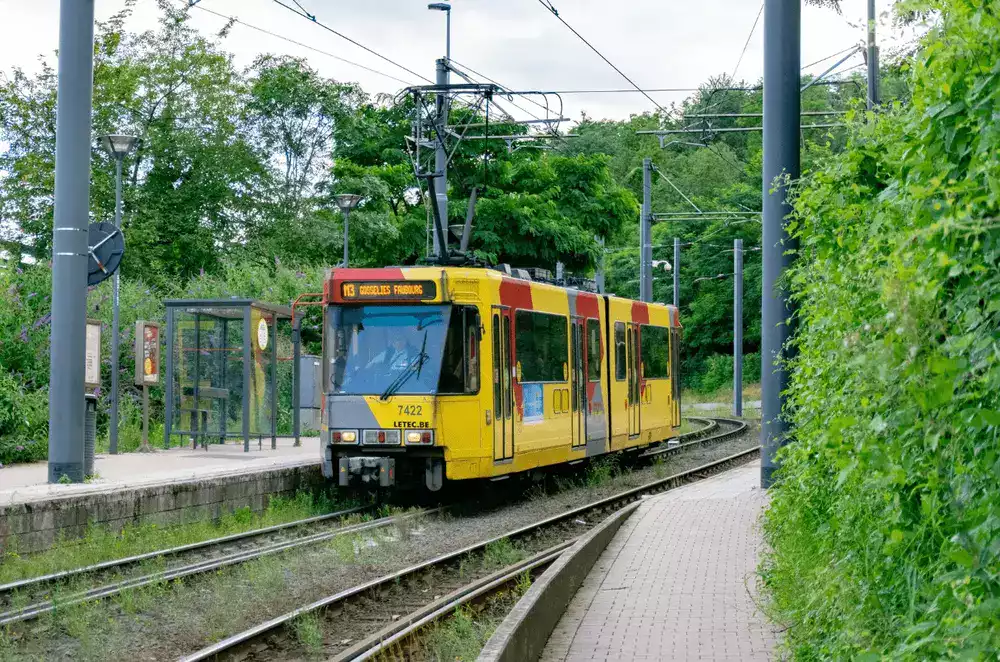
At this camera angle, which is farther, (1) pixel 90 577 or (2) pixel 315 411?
(2) pixel 315 411

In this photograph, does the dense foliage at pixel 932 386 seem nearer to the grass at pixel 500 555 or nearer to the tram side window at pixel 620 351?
the grass at pixel 500 555

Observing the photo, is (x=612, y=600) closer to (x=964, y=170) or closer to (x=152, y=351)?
(x=964, y=170)

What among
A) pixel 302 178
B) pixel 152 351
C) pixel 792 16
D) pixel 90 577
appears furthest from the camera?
pixel 302 178

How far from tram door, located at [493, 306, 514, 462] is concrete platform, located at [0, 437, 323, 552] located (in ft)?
10.5

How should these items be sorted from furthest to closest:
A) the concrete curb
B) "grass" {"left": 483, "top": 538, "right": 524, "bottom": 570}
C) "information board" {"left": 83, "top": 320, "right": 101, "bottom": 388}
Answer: "information board" {"left": 83, "top": 320, "right": 101, "bottom": 388}, "grass" {"left": 483, "top": 538, "right": 524, "bottom": 570}, the concrete curb

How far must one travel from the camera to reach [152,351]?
73.7 feet

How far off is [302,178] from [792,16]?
110ft

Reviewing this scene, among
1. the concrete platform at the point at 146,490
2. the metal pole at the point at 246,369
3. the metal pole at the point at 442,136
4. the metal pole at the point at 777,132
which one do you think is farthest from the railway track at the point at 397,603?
the metal pole at the point at 246,369

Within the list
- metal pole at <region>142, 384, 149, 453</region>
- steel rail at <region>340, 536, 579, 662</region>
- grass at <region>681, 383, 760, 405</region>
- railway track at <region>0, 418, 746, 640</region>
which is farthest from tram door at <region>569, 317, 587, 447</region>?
grass at <region>681, 383, 760, 405</region>

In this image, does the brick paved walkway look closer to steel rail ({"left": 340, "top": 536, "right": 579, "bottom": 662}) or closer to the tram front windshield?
steel rail ({"left": 340, "top": 536, "right": 579, "bottom": 662})

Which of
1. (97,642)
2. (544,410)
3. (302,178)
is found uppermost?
(302,178)

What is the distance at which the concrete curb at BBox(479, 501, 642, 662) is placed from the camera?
717cm

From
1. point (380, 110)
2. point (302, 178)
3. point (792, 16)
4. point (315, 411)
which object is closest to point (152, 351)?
point (315, 411)

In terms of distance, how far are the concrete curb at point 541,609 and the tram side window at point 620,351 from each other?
10.5 meters
